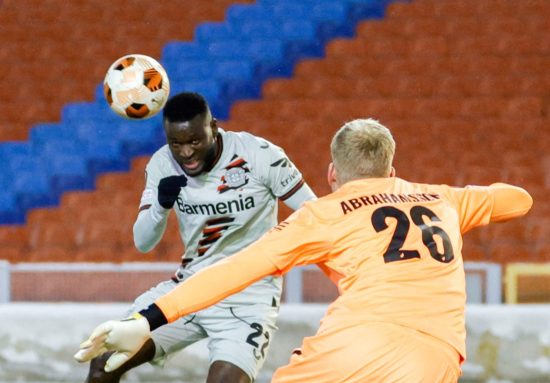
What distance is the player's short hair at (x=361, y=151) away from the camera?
337 centimetres

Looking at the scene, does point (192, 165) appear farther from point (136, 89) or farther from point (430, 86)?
point (430, 86)

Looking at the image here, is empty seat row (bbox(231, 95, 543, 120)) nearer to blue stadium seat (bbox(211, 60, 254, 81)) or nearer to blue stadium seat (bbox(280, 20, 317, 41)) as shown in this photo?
blue stadium seat (bbox(211, 60, 254, 81))

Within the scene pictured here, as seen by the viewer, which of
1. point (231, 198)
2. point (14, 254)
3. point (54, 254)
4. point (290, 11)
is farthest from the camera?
point (290, 11)

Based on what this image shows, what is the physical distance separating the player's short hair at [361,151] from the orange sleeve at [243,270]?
0.26 m

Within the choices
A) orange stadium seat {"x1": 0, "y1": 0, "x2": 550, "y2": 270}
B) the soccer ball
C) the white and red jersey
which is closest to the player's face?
the white and red jersey

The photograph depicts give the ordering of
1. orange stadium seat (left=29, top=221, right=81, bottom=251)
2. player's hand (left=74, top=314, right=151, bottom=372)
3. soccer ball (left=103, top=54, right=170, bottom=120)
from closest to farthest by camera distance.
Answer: player's hand (left=74, top=314, right=151, bottom=372) → soccer ball (left=103, top=54, right=170, bottom=120) → orange stadium seat (left=29, top=221, right=81, bottom=251)

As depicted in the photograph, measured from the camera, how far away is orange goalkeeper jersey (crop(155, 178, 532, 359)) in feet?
10.4

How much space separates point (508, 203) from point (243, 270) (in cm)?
107

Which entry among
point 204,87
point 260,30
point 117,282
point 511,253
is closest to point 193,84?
point 204,87

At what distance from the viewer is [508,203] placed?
12.2 feet

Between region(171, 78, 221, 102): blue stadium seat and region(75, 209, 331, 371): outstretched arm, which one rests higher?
region(171, 78, 221, 102): blue stadium seat

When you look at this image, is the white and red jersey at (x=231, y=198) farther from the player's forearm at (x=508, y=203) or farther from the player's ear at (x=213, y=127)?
the player's forearm at (x=508, y=203)

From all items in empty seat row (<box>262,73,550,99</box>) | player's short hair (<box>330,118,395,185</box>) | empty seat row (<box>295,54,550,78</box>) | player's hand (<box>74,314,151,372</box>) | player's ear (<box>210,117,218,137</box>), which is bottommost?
player's hand (<box>74,314,151,372</box>)

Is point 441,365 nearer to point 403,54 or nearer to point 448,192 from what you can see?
point 448,192
